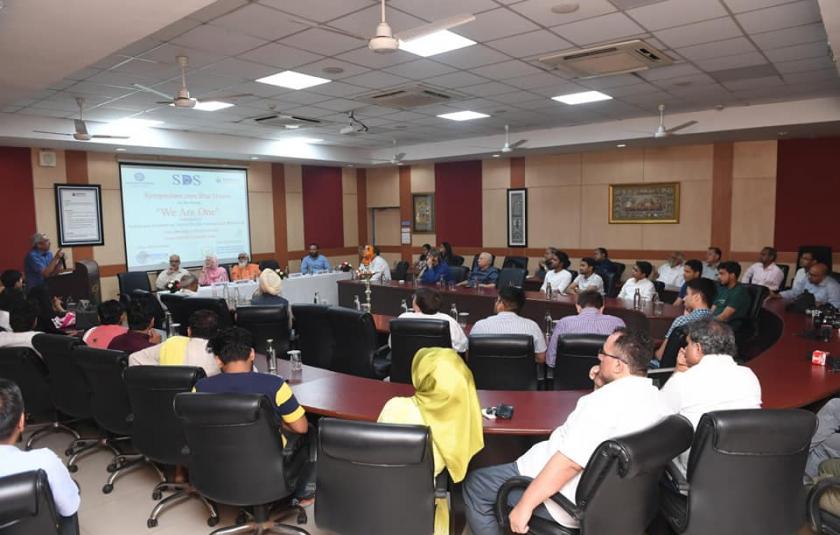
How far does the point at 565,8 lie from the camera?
4.03 metres

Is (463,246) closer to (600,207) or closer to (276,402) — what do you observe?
(600,207)

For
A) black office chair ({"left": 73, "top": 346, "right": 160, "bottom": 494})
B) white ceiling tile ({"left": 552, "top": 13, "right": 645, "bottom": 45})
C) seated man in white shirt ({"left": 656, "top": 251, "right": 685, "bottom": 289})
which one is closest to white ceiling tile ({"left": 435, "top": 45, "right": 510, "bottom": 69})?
white ceiling tile ({"left": 552, "top": 13, "right": 645, "bottom": 45})

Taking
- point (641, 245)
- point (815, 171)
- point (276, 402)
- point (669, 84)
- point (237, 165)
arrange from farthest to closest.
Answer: point (237, 165) < point (641, 245) < point (815, 171) < point (669, 84) < point (276, 402)

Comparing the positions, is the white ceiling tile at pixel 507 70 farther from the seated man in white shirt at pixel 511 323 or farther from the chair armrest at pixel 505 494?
the chair armrest at pixel 505 494

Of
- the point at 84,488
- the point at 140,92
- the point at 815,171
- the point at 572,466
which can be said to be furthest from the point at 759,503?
the point at 815,171

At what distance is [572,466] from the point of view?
2066mm

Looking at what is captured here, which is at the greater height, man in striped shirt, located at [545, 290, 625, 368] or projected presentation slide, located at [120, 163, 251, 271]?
projected presentation slide, located at [120, 163, 251, 271]

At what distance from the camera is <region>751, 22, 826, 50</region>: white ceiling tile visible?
449 centimetres

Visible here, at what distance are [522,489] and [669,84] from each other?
18.5 ft

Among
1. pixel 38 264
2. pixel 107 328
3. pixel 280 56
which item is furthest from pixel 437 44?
pixel 38 264

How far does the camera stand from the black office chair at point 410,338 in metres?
4.02

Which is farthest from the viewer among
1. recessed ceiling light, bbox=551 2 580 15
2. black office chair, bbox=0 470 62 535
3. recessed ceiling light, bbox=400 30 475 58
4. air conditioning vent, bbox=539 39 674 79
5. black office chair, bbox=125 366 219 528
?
air conditioning vent, bbox=539 39 674 79

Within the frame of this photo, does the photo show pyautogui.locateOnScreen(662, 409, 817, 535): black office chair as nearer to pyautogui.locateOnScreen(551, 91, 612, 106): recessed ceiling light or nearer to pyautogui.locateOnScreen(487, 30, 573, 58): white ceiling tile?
pyautogui.locateOnScreen(487, 30, 573, 58): white ceiling tile

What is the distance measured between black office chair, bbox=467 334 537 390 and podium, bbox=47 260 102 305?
266 inches
